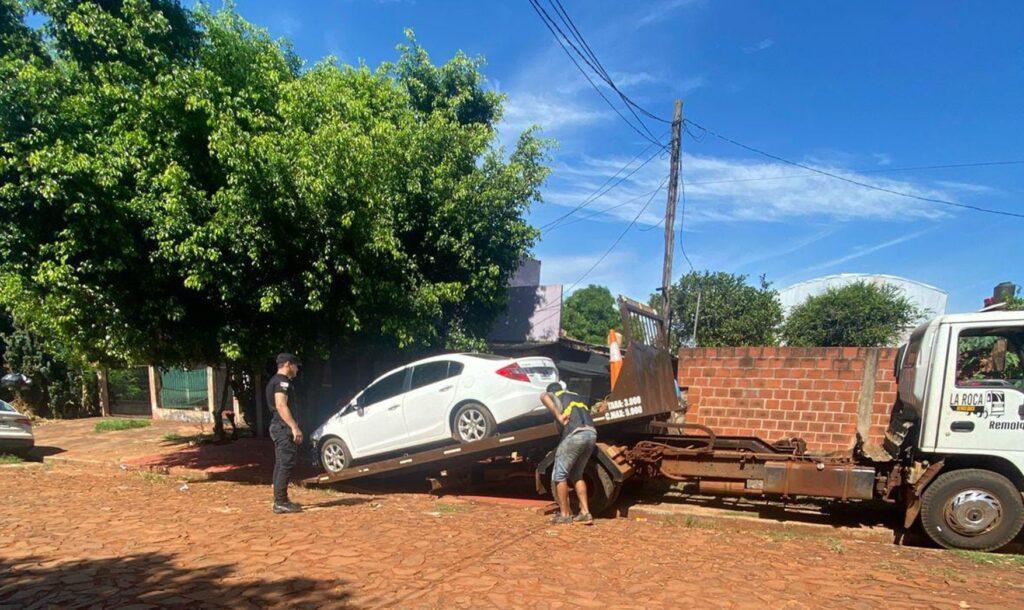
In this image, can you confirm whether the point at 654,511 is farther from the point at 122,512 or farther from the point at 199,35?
the point at 199,35

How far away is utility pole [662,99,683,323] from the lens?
1425cm

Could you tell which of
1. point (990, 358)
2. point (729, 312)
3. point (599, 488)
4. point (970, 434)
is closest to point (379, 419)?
point (599, 488)

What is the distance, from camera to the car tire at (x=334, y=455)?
8.68 meters

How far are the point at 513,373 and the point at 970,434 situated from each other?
456cm

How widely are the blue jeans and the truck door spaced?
3.20 meters

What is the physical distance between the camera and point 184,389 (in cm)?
1752

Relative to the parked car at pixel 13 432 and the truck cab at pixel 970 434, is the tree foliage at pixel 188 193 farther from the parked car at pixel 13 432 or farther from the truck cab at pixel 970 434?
the truck cab at pixel 970 434

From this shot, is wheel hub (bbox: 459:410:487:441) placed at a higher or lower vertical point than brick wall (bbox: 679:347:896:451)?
lower

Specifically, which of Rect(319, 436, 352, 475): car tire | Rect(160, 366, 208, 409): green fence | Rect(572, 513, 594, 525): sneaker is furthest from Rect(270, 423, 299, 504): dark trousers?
Rect(160, 366, 208, 409): green fence

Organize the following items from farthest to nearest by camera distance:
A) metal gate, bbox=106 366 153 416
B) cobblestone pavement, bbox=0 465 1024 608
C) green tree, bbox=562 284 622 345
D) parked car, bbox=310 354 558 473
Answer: green tree, bbox=562 284 622 345, metal gate, bbox=106 366 153 416, parked car, bbox=310 354 558 473, cobblestone pavement, bbox=0 465 1024 608

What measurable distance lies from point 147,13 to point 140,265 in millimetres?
3544

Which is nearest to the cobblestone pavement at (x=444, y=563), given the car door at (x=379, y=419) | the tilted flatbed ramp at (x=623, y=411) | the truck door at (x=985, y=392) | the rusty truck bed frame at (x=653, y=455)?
the rusty truck bed frame at (x=653, y=455)

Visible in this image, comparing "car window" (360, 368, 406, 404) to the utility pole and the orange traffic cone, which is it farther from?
the utility pole

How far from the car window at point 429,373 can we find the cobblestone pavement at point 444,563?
1634mm
